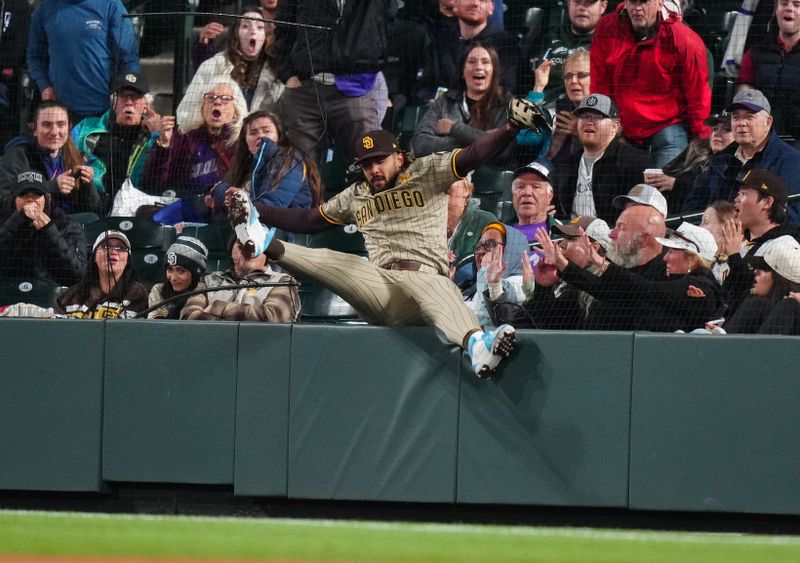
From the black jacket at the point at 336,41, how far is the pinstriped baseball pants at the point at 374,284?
1.92 metres

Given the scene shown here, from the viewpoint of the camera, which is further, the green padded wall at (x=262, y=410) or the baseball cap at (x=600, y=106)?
the baseball cap at (x=600, y=106)

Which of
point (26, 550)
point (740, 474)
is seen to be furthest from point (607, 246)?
point (26, 550)

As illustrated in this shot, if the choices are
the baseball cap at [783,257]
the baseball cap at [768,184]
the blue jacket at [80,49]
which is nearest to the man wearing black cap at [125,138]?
the blue jacket at [80,49]

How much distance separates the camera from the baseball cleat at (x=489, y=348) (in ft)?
21.6

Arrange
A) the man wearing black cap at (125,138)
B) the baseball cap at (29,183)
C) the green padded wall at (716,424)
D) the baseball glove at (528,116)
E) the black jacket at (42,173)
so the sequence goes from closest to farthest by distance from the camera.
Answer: the baseball glove at (528,116), the green padded wall at (716,424), the baseball cap at (29,183), the man wearing black cap at (125,138), the black jacket at (42,173)

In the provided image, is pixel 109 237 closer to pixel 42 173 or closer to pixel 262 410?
pixel 42 173

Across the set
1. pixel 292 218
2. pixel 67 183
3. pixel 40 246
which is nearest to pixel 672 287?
pixel 292 218

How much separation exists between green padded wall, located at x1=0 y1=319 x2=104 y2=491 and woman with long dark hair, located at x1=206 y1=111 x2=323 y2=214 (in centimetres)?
142

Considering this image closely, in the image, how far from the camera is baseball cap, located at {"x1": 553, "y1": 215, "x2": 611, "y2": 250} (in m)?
7.33

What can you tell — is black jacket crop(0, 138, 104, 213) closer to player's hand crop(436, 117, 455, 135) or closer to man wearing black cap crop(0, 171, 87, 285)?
man wearing black cap crop(0, 171, 87, 285)

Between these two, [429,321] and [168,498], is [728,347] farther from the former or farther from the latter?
[168,498]

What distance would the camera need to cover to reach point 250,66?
8.78 metres

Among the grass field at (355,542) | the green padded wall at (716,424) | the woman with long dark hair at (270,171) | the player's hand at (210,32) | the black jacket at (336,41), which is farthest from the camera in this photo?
the player's hand at (210,32)

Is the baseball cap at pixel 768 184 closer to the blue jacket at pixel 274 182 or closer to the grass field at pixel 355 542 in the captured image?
the grass field at pixel 355 542
